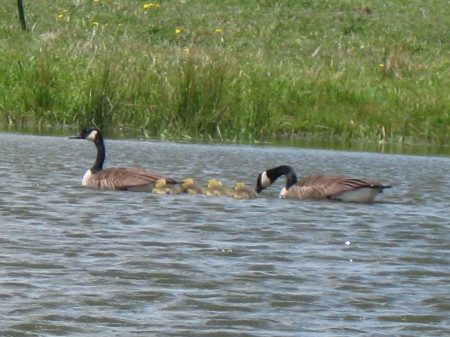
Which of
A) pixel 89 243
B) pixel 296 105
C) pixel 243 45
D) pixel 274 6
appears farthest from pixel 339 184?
pixel 274 6

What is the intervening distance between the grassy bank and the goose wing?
23.4 ft

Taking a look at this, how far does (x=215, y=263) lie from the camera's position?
761 centimetres

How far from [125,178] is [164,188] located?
463 millimetres

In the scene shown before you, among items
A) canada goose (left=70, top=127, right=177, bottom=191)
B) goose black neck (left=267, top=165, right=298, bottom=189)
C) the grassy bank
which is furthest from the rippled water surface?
the grassy bank

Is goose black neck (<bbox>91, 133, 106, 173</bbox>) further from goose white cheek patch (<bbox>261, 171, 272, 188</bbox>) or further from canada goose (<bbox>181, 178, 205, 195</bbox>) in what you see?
goose white cheek patch (<bbox>261, 171, 272, 188</bbox>)

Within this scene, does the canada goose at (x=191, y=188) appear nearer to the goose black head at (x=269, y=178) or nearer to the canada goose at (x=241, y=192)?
the canada goose at (x=241, y=192)

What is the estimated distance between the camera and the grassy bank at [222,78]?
782 inches

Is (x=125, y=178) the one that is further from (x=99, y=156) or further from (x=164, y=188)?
(x=99, y=156)

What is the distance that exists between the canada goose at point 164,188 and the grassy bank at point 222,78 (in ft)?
24.8

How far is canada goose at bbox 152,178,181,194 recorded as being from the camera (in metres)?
11.9

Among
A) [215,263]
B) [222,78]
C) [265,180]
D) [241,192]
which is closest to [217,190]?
[241,192]

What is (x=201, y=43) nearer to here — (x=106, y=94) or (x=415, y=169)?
(x=106, y=94)

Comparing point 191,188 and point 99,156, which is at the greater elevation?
point 99,156

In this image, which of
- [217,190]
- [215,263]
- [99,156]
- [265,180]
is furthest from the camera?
[99,156]
